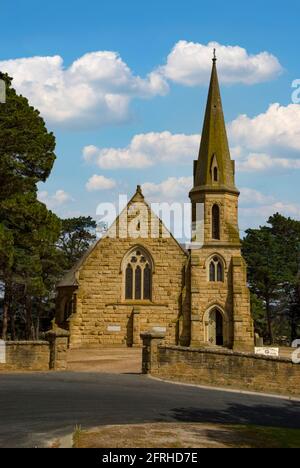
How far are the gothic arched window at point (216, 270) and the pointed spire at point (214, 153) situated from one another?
4831mm

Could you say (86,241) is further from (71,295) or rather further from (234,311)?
(234,311)

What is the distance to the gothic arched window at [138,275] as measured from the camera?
35.6 metres

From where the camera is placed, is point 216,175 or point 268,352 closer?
point 268,352

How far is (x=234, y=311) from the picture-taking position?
3506cm

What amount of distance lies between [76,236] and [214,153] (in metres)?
32.6

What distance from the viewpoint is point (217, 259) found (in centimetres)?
3656

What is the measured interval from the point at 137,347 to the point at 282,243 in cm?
3170

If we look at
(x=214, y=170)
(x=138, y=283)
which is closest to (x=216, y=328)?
(x=138, y=283)

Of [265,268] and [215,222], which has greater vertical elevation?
[215,222]

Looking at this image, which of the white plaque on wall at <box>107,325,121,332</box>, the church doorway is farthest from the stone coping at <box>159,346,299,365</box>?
the church doorway

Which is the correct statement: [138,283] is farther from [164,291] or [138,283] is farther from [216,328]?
[216,328]

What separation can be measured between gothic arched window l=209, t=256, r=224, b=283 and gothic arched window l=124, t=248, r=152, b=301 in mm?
3885

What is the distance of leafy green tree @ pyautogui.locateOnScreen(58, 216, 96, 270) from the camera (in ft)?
216

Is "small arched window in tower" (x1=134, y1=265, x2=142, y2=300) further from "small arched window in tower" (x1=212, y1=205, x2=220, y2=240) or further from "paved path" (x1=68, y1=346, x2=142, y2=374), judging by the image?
"small arched window in tower" (x1=212, y1=205, x2=220, y2=240)
